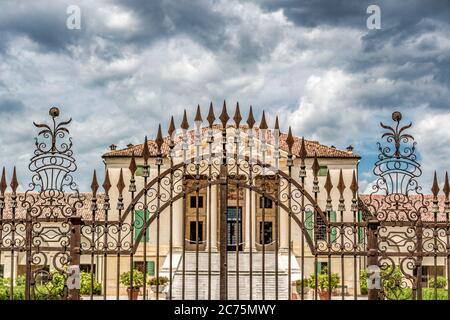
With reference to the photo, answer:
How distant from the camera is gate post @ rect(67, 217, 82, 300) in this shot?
8398 mm

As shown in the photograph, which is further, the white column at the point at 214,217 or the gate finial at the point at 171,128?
the white column at the point at 214,217

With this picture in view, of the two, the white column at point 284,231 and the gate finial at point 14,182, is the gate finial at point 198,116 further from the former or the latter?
the white column at point 284,231

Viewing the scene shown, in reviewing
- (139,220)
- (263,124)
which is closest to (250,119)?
(263,124)

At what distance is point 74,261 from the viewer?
8.55 m

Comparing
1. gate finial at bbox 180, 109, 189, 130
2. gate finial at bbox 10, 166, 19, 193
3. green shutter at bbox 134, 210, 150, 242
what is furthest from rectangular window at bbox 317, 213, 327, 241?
gate finial at bbox 10, 166, 19, 193

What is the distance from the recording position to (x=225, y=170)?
877cm

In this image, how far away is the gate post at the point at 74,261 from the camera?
8398 mm

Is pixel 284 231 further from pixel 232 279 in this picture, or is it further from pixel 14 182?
pixel 14 182

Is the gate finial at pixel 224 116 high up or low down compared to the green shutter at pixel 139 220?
up

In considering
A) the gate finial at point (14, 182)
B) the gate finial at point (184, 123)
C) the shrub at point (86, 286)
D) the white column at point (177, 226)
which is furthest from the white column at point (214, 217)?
the gate finial at point (184, 123)

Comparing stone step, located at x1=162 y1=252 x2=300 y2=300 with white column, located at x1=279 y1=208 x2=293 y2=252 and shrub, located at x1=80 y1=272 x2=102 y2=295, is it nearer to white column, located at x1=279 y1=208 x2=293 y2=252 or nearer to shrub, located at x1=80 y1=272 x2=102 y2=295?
white column, located at x1=279 y1=208 x2=293 y2=252

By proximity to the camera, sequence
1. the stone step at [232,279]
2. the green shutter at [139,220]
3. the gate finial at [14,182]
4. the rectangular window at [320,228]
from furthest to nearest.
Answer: the stone step at [232,279]
the green shutter at [139,220]
the gate finial at [14,182]
the rectangular window at [320,228]
